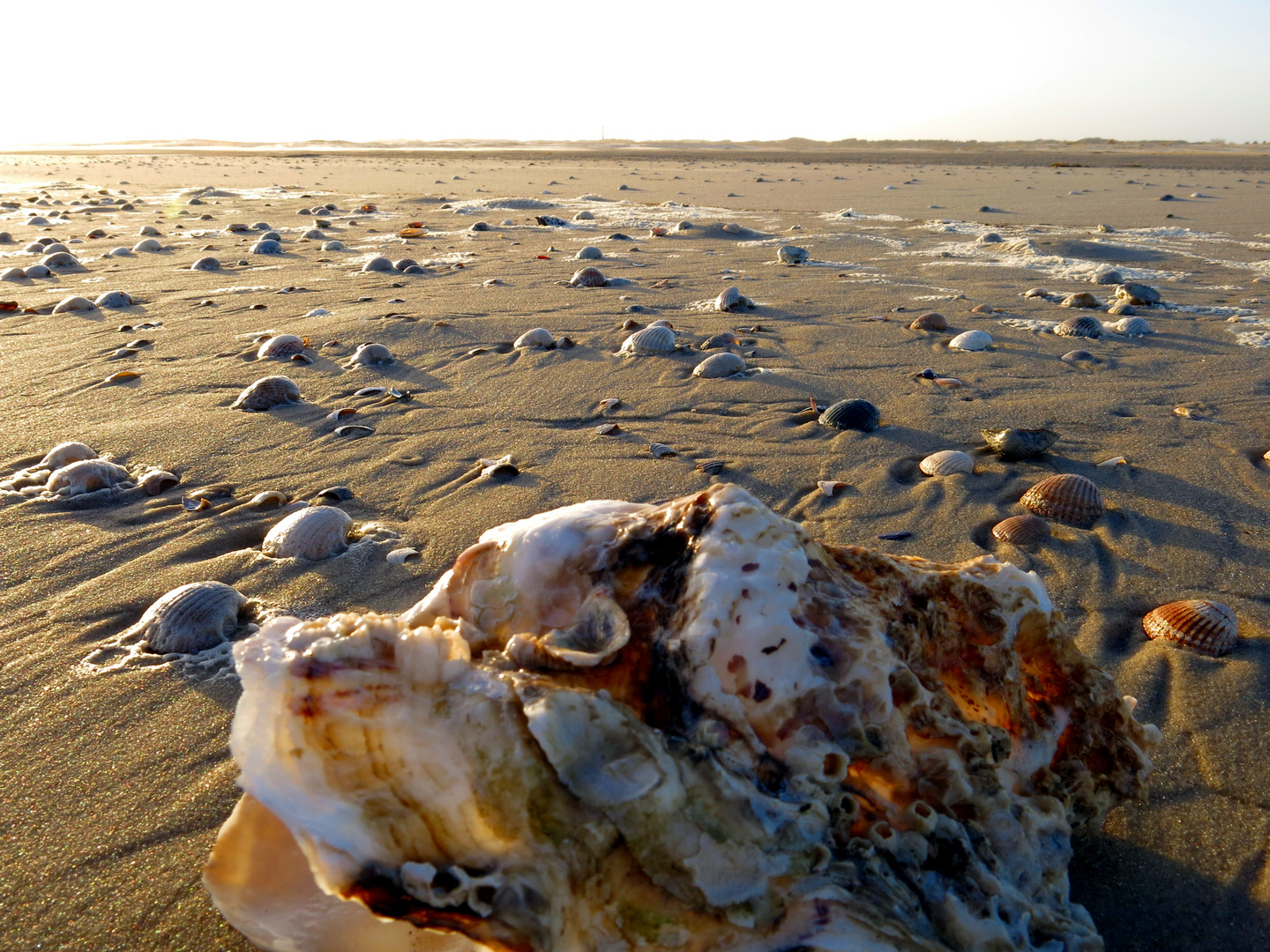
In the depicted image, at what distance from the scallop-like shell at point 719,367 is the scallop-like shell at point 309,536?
105 inches

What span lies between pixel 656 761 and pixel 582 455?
298 cm

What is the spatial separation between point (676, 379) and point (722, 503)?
3.69 metres

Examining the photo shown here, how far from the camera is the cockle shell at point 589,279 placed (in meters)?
8.00

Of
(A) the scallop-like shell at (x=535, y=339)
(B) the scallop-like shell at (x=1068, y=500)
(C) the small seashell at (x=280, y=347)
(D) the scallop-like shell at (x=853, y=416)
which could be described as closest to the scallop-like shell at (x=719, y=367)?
(D) the scallop-like shell at (x=853, y=416)

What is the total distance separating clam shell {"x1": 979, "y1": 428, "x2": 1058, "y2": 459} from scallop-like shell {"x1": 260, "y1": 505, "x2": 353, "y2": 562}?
10.3 ft

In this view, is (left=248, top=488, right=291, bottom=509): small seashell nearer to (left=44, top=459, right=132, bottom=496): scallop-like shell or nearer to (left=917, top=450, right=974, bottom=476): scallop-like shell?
(left=44, top=459, right=132, bottom=496): scallop-like shell

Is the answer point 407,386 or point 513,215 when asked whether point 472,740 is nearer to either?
point 407,386

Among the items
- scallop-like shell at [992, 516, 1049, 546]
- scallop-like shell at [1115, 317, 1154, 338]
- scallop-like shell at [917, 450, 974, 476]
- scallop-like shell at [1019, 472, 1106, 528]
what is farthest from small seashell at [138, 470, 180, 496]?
scallop-like shell at [1115, 317, 1154, 338]

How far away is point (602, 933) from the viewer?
4.11ft

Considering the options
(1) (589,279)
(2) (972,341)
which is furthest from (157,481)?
(2) (972,341)

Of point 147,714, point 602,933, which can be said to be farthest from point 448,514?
point 602,933

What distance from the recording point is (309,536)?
10.8 feet

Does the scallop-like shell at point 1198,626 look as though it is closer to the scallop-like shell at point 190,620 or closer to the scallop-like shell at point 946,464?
the scallop-like shell at point 946,464

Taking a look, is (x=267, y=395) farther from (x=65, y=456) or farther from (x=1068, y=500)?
(x=1068, y=500)
